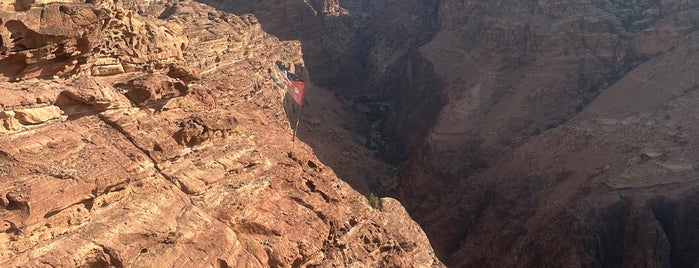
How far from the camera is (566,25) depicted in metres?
57.6

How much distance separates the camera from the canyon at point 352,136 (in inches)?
659

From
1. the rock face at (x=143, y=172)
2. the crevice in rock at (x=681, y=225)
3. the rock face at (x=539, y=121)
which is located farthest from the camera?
the rock face at (x=539, y=121)

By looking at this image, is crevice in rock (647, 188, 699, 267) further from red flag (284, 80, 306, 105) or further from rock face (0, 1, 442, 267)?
red flag (284, 80, 306, 105)

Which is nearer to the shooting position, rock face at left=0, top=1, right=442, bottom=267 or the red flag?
rock face at left=0, top=1, right=442, bottom=267

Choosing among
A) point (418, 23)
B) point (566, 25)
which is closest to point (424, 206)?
point (566, 25)

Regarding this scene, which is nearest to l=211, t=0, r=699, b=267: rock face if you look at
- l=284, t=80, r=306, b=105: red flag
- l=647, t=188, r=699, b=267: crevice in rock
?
l=647, t=188, r=699, b=267: crevice in rock

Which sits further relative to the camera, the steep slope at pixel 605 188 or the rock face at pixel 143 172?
the steep slope at pixel 605 188

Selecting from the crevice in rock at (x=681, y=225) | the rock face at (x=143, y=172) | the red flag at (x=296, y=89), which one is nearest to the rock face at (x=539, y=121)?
the crevice in rock at (x=681, y=225)

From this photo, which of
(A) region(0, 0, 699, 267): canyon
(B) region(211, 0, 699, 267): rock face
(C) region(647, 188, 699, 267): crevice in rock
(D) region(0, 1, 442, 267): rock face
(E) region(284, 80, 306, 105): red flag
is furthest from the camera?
(B) region(211, 0, 699, 267): rock face

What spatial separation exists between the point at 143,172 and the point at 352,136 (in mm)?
39983

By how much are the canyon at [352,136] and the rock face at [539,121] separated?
0.55 feet

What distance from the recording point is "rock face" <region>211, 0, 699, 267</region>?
3550 centimetres

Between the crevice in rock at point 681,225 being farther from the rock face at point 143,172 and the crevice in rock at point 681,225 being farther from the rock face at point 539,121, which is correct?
the rock face at point 143,172

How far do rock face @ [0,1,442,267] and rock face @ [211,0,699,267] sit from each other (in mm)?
15143
